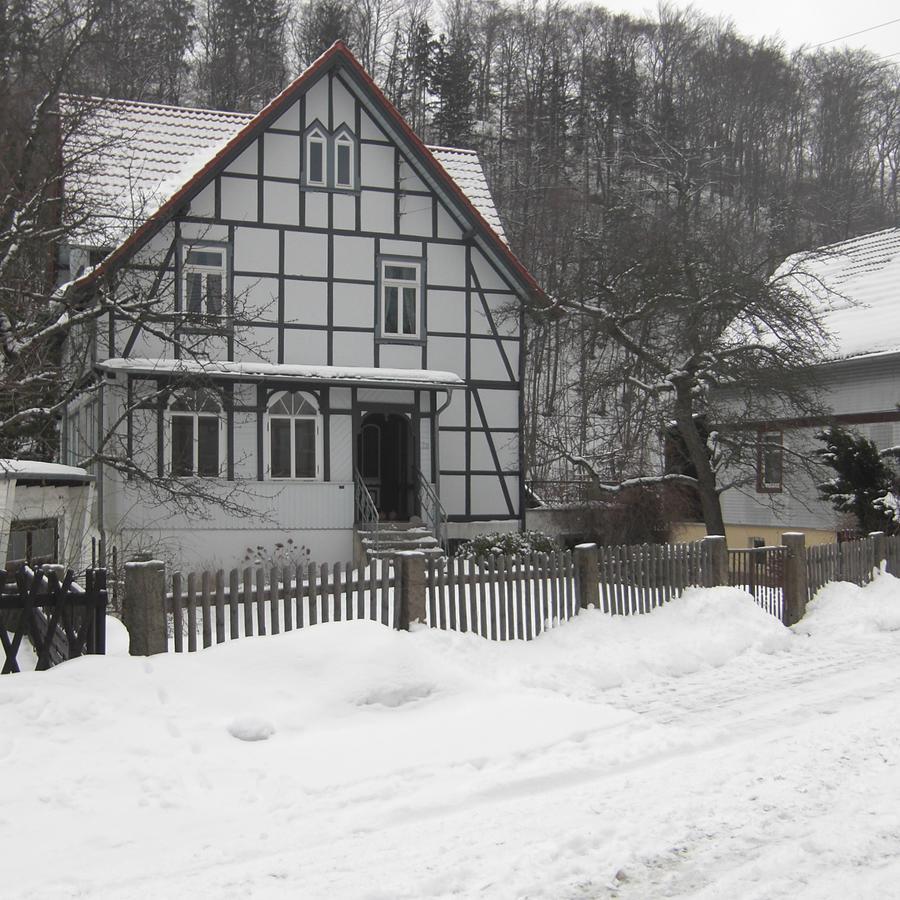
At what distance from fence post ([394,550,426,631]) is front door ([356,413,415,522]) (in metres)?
12.9

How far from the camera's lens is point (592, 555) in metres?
11.7

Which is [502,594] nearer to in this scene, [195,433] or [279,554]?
[279,554]

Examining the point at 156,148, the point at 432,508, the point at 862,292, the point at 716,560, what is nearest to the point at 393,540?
the point at 432,508

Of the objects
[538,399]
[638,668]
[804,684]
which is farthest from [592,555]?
[538,399]

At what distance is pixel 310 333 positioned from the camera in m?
21.9

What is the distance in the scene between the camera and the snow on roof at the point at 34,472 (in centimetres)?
1212

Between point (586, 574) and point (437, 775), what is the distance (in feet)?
16.4

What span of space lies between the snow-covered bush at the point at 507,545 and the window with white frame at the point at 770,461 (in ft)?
15.8

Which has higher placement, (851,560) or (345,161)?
(345,161)

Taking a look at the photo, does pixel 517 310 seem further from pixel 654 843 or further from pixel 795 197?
pixel 795 197

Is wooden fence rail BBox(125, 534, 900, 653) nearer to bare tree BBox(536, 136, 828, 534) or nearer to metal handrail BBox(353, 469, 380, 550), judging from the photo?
bare tree BBox(536, 136, 828, 534)

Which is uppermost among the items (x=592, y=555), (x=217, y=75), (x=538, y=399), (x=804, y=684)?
(x=217, y=75)

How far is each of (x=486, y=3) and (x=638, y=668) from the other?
4911cm

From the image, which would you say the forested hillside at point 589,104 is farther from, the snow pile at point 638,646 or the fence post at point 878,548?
the snow pile at point 638,646
